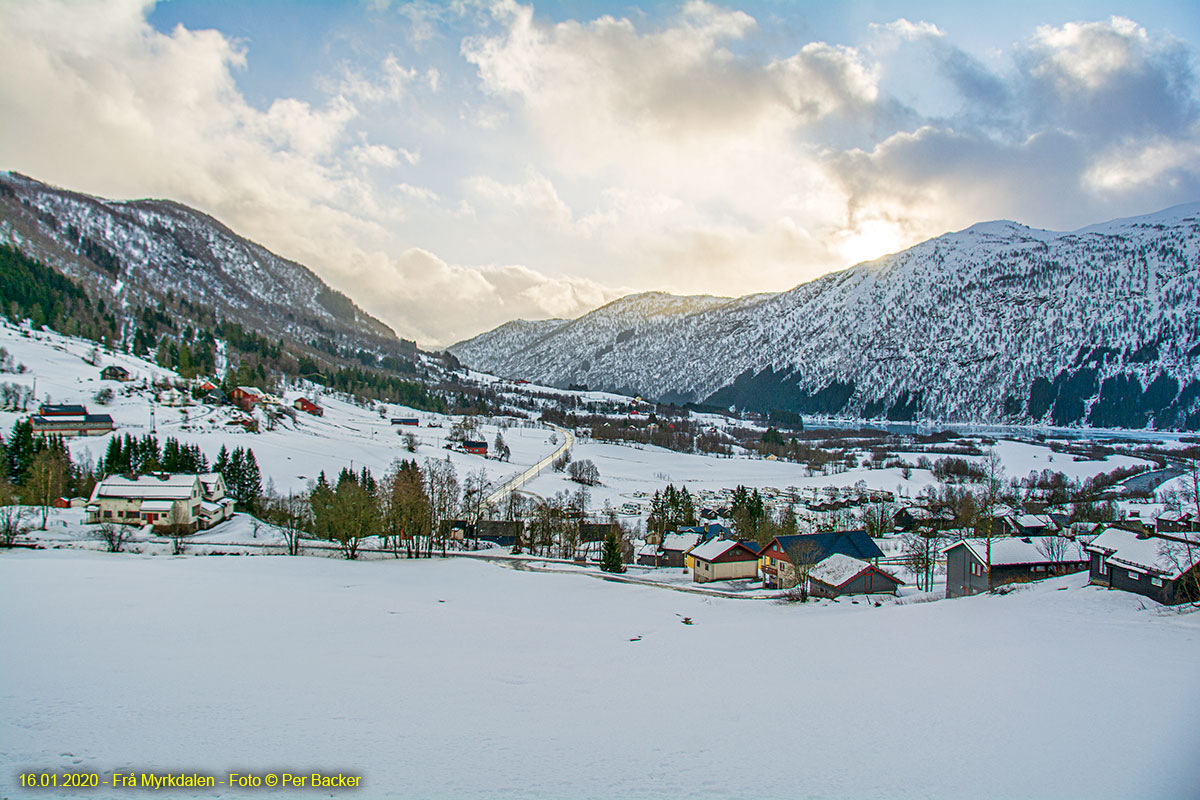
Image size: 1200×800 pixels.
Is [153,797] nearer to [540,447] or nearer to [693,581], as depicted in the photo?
[693,581]

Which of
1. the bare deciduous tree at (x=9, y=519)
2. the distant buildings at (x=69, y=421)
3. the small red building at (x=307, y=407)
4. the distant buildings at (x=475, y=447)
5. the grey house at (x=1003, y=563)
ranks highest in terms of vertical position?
the small red building at (x=307, y=407)

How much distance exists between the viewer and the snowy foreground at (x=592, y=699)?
9727mm

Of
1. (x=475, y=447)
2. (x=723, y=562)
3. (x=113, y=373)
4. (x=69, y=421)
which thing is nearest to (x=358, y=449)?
(x=475, y=447)

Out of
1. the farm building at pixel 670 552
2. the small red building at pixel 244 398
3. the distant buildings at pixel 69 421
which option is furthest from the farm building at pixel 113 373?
the farm building at pixel 670 552

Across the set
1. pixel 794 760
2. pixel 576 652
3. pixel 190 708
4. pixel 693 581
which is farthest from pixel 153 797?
pixel 693 581

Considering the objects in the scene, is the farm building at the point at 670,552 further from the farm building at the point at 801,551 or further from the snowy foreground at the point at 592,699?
the snowy foreground at the point at 592,699

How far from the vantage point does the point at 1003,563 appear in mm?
38906

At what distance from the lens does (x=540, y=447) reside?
142 meters

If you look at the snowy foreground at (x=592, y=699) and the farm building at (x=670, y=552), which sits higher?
the snowy foreground at (x=592, y=699)

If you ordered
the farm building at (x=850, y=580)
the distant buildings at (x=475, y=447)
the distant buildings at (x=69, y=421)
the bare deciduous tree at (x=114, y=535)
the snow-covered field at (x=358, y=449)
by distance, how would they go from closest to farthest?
the farm building at (x=850, y=580)
the bare deciduous tree at (x=114, y=535)
the distant buildings at (x=69, y=421)
the snow-covered field at (x=358, y=449)
the distant buildings at (x=475, y=447)

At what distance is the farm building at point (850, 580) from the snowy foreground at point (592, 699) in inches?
532

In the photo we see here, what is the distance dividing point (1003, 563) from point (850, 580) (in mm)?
9688

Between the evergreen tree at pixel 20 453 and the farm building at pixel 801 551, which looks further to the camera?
the evergreen tree at pixel 20 453

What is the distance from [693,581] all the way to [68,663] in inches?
1541
